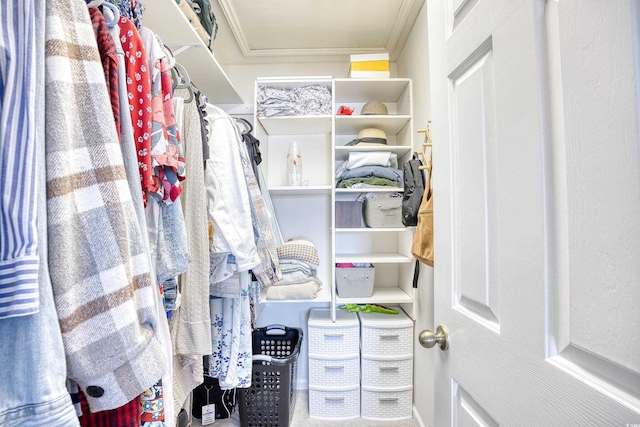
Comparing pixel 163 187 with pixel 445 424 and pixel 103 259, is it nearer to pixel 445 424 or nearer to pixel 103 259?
pixel 103 259

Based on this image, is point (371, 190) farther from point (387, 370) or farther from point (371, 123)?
point (387, 370)

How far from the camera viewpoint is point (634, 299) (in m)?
0.35

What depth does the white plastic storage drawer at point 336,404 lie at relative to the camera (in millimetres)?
1881

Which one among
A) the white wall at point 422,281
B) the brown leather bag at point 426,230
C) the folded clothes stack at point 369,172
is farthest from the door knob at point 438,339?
the folded clothes stack at point 369,172

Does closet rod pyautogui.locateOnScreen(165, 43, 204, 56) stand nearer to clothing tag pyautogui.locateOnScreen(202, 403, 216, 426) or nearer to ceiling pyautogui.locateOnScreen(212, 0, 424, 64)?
ceiling pyautogui.locateOnScreen(212, 0, 424, 64)

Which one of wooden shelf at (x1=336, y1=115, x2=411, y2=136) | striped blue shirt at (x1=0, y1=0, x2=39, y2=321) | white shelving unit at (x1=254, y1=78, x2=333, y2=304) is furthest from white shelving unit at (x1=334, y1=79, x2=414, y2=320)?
striped blue shirt at (x1=0, y1=0, x2=39, y2=321)

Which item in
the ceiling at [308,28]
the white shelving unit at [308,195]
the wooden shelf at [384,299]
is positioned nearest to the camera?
the ceiling at [308,28]

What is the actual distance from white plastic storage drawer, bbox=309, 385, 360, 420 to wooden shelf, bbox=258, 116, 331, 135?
5.72 feet

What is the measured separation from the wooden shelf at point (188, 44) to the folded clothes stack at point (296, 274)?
1093mm

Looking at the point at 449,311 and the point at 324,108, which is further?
the point at 324,108

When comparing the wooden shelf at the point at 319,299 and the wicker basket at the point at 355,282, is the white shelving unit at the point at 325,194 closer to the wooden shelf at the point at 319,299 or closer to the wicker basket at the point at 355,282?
the wooden shelf at the point at 319,299

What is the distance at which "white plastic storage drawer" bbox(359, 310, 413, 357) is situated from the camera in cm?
189

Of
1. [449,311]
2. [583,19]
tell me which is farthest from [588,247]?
[449,311]

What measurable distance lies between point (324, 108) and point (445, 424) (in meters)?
1.77
